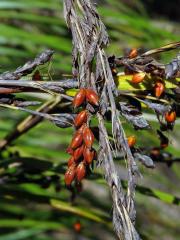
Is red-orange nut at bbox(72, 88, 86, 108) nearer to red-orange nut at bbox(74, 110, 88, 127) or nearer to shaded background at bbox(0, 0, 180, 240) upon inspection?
red-orange nut at bbox(74, 110, 88, 127)

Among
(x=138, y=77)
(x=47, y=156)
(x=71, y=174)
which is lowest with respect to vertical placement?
(x=47, y=156)

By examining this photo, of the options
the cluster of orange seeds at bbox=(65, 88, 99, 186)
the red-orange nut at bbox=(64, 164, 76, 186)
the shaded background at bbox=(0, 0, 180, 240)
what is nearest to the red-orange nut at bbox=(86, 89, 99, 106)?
the cluster of orange seeds at bbox=(65, 88, 99, 186)

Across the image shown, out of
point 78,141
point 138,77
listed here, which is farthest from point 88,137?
point 138,77

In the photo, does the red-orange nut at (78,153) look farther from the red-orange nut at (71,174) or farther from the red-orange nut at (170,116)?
the red-orange nut at (170,116)

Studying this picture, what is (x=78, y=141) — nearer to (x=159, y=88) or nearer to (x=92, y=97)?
(x=92, y=97)

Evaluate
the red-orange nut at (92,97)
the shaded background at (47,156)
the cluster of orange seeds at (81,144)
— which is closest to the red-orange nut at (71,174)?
the cluster of orange seeds at (81,144)

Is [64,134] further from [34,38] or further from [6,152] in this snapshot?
[6,152]

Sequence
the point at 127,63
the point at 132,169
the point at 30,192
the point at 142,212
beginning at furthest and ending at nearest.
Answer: the point at 142,212, the point at 30,192, the point at 127,63, the point at 132,169

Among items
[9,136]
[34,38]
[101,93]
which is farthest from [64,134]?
[101,93]
